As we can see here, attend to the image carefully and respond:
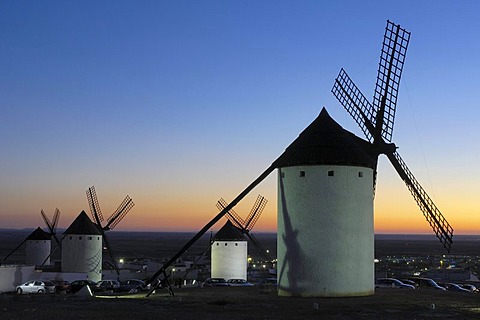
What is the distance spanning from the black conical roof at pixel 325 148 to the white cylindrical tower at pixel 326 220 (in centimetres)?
5

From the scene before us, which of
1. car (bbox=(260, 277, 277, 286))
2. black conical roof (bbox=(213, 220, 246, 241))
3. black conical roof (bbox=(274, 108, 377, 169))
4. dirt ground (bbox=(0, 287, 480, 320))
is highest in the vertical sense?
black conical roof (bbox=(274, 108, 377, 169))

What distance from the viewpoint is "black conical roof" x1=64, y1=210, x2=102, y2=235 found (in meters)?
61.3

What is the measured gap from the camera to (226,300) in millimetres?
30047

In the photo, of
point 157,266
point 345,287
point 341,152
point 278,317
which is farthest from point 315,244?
point 157,266

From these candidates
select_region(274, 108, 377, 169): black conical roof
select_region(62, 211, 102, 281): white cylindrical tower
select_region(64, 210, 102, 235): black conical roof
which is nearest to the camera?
select_region(274, 108, 377, 169): black conical roof

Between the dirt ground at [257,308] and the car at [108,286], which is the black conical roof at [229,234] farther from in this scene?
the dirt ground at [257,308]

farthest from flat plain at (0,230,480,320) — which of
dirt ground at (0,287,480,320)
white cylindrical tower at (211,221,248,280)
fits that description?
white cylindrical tower at (211,221,248,280)

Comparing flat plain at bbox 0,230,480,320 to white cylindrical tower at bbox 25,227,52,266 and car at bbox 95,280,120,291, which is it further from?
white cylindrical tower at bbox 25,227,52,266

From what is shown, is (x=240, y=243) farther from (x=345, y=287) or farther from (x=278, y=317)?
(x=278, y=317)

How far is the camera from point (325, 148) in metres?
32.3

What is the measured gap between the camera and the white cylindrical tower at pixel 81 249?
60.9 metres

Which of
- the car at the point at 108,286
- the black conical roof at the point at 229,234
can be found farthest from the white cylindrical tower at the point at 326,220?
the black conical roof at the point at 229,234

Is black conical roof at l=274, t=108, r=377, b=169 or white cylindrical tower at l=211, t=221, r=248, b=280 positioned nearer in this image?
black conical roof at l=274, t=108, r=377, b=169

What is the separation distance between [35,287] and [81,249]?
17.3 m
